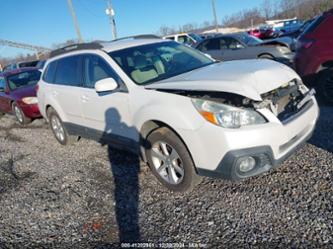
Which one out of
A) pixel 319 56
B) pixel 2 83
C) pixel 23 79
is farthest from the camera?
pixel 2 83

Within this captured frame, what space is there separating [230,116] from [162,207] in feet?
4.18

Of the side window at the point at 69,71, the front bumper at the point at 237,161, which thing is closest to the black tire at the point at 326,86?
the front bumper at the point at 237,161

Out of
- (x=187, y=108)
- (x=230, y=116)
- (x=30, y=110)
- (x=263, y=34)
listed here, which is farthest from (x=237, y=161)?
(x=263, y=34)

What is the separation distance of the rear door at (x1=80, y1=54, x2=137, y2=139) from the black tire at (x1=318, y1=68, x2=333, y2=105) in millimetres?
3846

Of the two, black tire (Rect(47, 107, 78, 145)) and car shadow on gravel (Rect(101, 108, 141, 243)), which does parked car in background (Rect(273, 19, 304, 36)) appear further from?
car shadow on gravel (Rect(101, 108, 141, 243))

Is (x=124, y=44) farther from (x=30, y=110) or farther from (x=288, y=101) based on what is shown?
(x=30, y=110)

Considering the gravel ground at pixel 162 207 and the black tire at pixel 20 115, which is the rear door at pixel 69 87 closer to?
the gravel ground at pixel 162 207

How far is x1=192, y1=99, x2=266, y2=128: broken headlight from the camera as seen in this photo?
9.24ft

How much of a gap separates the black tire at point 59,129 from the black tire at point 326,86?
189 inches

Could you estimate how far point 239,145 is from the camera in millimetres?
2773

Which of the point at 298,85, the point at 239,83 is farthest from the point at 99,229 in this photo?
the point at 298,85

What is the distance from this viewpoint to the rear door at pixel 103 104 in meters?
3.76

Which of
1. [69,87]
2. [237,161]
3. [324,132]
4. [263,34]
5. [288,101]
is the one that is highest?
[69,87]

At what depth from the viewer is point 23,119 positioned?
783 centimetres
